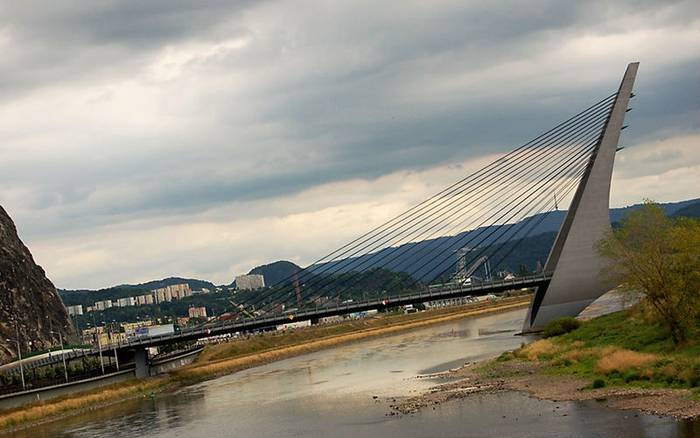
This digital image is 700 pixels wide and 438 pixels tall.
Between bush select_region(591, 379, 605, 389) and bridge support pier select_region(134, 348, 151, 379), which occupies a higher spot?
bridge support pier select_region(134, 348, 151, 379)

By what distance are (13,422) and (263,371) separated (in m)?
27.4

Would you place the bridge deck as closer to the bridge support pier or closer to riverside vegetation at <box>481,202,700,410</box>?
the bridge support pier

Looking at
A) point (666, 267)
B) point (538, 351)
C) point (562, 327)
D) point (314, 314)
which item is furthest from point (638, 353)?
point (314, 314)

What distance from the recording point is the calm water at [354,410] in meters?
33.5

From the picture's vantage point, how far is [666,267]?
45625mm

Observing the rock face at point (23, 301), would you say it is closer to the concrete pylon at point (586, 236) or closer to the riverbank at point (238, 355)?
the riverbank at point (238, 355)

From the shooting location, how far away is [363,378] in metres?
59.8

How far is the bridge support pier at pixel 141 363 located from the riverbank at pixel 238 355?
1.91 metres

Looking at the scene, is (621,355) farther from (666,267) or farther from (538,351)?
(538,351)

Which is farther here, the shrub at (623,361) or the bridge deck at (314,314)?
the bridge deck at (314,314)

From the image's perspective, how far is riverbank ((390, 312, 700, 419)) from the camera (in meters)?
34.9

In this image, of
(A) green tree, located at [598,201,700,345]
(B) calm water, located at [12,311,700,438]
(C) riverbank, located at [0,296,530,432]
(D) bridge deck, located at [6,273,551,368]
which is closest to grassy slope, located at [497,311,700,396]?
(A) green tree, located at [598,201,700,345]

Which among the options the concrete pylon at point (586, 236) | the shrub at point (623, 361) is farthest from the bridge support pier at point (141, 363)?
the shrub at point (623, 361)

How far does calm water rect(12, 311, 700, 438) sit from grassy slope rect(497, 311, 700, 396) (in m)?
3.73
